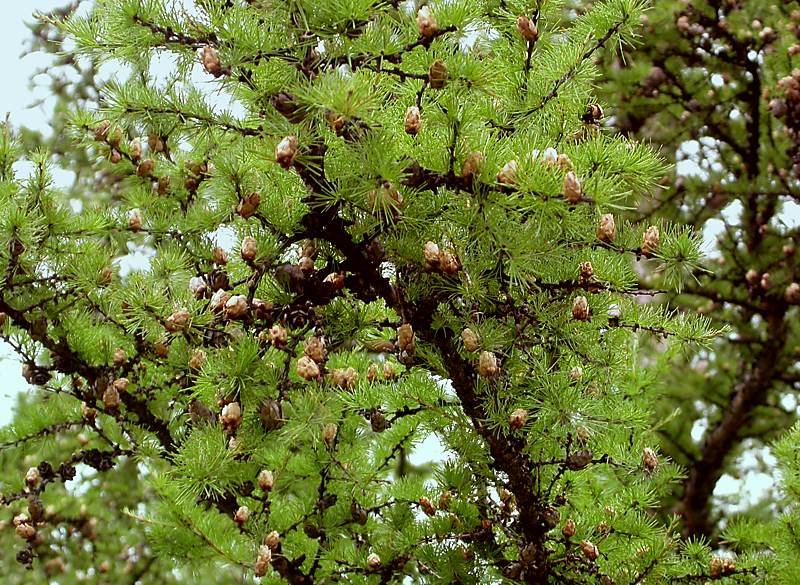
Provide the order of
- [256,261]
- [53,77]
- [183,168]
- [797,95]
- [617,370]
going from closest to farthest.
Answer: [256,261], [617,370], [183,168], [797,95], [53,77]

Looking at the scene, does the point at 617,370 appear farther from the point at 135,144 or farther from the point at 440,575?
the point at 135,144

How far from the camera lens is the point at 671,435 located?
394 cm

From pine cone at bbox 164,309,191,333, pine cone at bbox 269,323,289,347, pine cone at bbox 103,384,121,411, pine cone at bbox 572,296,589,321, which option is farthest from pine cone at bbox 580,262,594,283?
pine cone at bbox 103,384,121,411

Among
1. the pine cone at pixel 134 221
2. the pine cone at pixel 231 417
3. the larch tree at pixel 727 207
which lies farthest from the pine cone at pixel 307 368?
the larch tree at pixel 727 207

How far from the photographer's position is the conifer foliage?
129cm

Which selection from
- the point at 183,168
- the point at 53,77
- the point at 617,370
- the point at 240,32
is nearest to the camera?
the point at 240,32

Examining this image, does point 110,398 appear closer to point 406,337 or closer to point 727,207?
point 406,337

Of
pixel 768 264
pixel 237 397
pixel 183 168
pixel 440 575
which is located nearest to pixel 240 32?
pixel 237 397

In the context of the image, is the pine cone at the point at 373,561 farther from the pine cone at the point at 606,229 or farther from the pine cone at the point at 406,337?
the pine cone at the point at 606,229

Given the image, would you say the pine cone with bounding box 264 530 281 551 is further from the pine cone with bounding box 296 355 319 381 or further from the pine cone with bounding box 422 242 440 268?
the pine cone with bounding box 422 242 440 268

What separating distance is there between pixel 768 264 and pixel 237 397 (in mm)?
2736

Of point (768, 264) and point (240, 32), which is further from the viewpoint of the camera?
point (768, 264)

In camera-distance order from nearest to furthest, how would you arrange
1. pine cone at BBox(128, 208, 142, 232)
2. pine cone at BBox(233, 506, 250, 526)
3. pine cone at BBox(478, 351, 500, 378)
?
1. pine cone at BBox(478, 351, 500, 378)
2. pine cone at BBox(233, 506, 250, 526)
3. pine cone at BBox(128, 208, 142, 232)

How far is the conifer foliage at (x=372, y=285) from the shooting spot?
1.29 metres
